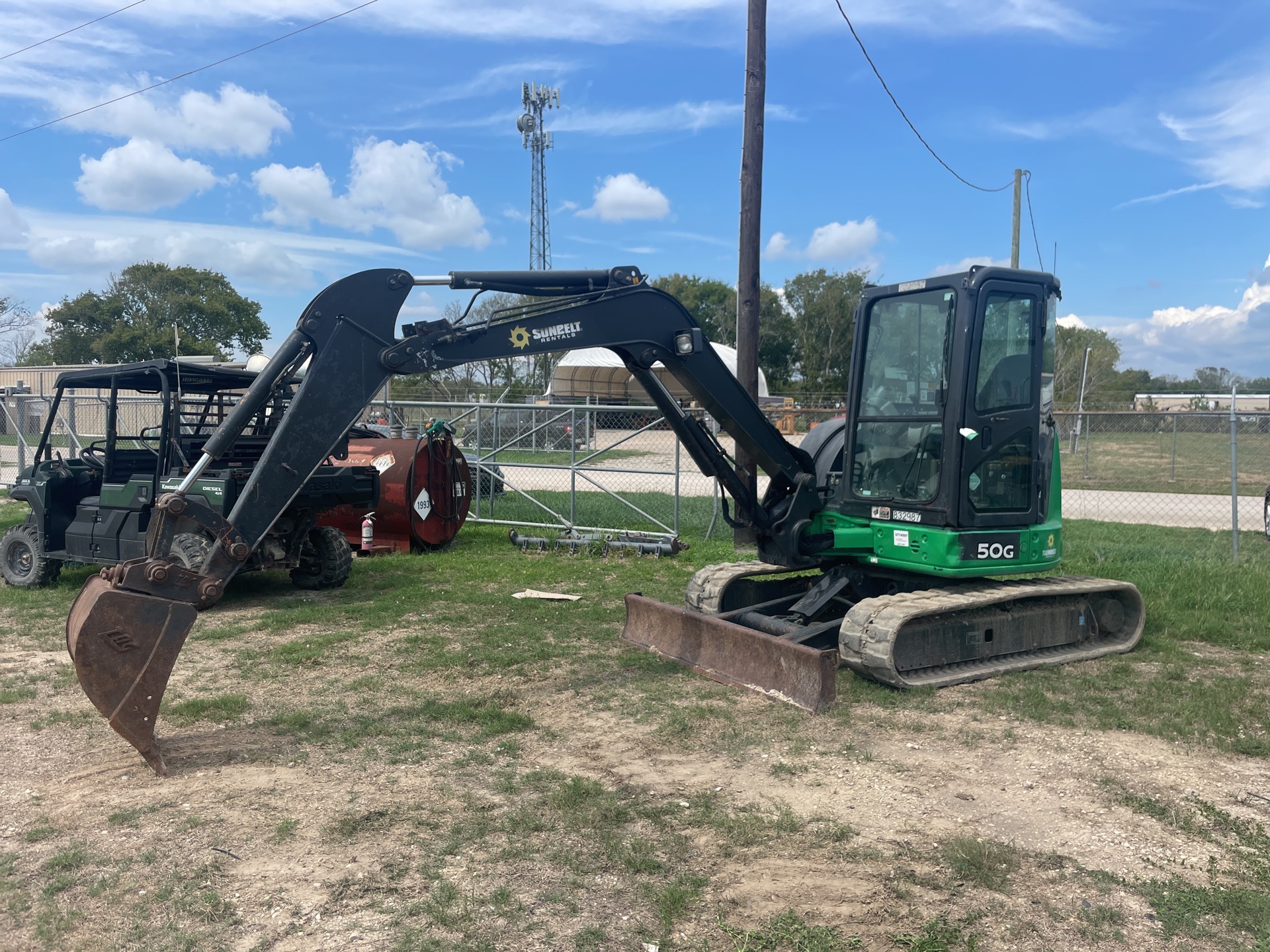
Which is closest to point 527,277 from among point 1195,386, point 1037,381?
point 1037,381

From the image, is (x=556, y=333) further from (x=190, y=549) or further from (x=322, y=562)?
(x=322, y=562)

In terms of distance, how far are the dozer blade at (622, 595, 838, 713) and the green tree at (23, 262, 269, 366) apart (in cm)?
5287

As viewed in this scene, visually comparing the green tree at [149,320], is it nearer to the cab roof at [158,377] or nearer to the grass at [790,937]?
the cab roof at [158,377]

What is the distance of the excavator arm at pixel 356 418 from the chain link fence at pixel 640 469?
10.5 ft

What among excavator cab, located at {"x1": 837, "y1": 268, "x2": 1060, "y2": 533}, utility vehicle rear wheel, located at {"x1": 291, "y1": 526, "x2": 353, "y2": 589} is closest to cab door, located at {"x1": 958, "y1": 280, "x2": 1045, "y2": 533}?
excavator cab, located at {"x1": 837, "y1": 268, "x2": 1060, "y2": 533}

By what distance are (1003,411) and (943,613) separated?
1.51 metres

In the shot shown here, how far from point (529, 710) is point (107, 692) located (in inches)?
96.8

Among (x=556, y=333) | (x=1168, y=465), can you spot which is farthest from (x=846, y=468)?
(x=1168, y=465)

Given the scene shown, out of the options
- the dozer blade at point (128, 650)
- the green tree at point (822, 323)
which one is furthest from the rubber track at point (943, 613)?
the green tree at point (822, 323)

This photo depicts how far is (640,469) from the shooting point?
15.0m

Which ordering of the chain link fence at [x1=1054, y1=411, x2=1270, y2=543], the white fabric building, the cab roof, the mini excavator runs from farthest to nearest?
the white fabric building → the chain link fence at [x1=1054, y1=411, x2=1270, y2=543] → the cab roof → the mini excavator

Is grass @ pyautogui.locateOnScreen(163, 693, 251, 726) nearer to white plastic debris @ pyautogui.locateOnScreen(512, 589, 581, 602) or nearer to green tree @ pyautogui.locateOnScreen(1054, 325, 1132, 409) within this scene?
white plastic debris @ pyautogui.locateOnScreen(512, 589, 581, 602)

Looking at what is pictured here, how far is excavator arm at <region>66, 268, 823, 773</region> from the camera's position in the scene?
498 cm

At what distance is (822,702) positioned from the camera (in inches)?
245
